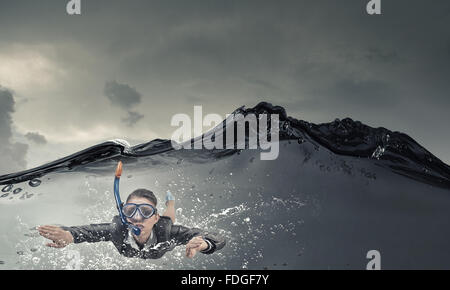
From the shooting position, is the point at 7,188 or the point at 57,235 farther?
the point at 7,188

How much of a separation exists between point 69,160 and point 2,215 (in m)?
4.03

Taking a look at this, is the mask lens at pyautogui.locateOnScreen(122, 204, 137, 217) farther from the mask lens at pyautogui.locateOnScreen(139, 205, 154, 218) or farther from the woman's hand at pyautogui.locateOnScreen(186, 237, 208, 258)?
the woman's hand at pyautogui.locateOnScreen(186, 237, 208, 258)

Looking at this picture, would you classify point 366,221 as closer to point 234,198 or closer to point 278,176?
point 278,176

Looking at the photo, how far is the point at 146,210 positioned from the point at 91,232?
50.2 inches


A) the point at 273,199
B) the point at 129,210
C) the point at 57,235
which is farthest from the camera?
the point at 273,199

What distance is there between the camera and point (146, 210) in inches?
305

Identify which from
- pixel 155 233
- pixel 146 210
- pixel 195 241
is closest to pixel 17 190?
pixel 146 210

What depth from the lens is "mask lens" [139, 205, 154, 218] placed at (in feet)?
25.2

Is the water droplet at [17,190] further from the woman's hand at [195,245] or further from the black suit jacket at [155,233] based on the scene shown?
the woman's hand at [195,245]

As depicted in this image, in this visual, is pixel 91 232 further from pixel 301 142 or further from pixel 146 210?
pixel 301 142

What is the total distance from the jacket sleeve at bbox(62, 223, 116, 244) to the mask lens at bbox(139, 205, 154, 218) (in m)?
0.70

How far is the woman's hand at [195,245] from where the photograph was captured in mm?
6117

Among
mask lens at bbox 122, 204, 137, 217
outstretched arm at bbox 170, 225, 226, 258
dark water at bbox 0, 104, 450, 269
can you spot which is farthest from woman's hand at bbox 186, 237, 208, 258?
dark water at bbox 0, 104, 450, 269
